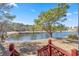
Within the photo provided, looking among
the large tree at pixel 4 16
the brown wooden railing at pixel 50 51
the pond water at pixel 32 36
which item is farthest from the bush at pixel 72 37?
the large tree at pixel 4 16

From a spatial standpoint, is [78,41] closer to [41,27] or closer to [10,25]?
[41,27]

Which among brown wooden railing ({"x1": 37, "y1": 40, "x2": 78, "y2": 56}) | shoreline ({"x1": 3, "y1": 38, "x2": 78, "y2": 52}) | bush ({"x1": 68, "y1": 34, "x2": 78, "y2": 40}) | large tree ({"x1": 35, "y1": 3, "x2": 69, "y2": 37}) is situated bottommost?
brown wooden railing ({"x1": 37, "y1": 40, "x2": 78, "y2": 56})

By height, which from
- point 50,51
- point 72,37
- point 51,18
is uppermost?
point 51,18

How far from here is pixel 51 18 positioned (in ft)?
4.46

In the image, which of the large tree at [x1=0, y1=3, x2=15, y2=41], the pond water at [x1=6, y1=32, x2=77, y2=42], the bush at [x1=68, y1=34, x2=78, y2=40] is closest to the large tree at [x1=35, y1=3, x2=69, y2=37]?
the pond water at [x1=6, y1=32, x2=77, y2=42]

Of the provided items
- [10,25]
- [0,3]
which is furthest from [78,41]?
[0,3]

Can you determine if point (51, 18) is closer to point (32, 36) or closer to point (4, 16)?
point (32, 36)

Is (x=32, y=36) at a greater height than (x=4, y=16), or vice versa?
(x=4, y=16)

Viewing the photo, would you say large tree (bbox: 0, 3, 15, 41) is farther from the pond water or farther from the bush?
the bush

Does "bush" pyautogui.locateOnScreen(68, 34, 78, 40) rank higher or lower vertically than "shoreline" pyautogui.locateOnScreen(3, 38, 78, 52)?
higher

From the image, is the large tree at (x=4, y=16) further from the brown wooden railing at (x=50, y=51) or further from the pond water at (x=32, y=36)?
the brown wooden railing at (x=50, y=51)

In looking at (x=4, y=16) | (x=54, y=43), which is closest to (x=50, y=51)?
(x=54, y=43)

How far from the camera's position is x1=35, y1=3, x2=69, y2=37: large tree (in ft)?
4.43

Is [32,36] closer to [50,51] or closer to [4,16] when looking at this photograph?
[50,51]
